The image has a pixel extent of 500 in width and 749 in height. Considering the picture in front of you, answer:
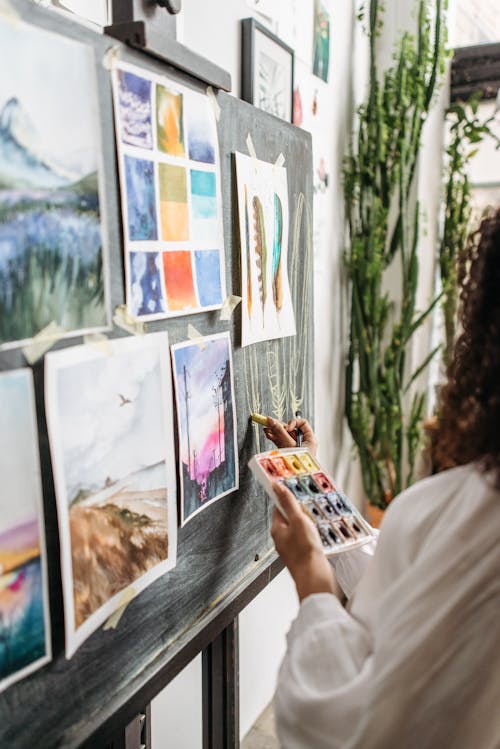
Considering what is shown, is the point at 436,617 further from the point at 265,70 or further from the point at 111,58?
the point at 265,70

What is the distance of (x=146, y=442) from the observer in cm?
91

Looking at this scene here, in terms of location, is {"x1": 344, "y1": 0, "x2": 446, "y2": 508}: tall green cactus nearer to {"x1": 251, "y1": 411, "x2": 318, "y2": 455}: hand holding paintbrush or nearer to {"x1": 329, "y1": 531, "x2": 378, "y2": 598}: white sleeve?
{"x1": 251, "y1": 411, "x2": 318, "y2": 455}: hand holding paintbrush

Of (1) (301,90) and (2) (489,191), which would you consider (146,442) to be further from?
(2) (489,191)

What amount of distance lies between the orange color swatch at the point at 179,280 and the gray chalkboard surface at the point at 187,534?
0.03 m

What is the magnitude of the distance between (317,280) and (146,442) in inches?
52.3

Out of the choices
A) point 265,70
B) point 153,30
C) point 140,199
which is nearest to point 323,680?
point 140,199

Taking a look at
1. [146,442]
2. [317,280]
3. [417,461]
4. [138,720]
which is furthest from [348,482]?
[146,442]

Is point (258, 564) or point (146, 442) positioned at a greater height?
point (146, 442)

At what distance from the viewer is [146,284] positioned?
0.90m

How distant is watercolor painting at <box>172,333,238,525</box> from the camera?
0.99m

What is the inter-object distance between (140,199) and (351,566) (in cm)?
68

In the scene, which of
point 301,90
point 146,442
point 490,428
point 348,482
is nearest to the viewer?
point 490,428

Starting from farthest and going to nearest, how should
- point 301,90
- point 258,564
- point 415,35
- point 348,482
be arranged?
point 348,482 → point 415,35 → point 301,90 → point 258,564

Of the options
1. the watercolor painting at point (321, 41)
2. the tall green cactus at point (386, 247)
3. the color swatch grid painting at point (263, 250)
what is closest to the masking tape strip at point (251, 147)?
the color swatch grid painting at point (263, 250)
